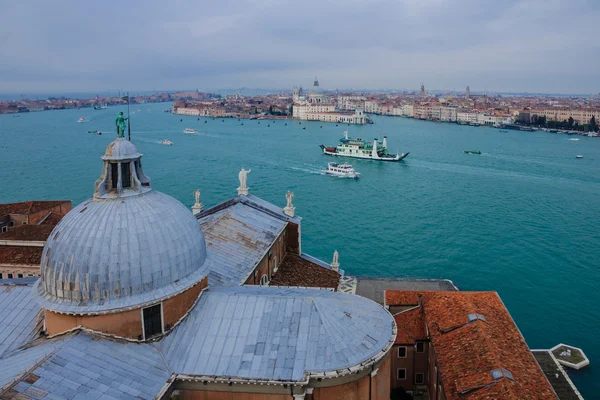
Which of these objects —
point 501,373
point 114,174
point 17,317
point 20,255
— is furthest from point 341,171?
point 17,317

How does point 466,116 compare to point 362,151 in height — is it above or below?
above

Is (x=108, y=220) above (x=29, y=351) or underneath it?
above

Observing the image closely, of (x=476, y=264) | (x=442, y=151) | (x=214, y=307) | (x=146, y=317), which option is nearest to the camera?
(x=146, y=317)

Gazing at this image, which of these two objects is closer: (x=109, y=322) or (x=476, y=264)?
(x=109, y=322)

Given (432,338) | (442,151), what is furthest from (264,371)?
(442,151)

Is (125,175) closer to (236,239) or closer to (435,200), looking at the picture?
(236,239)

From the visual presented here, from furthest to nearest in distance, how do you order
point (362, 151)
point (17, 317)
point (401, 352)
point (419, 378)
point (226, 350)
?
1. point (362, 151)
2. point (419, 378)
3. point (401, 352)
4. point (17, 317)
5. point (226, 350)

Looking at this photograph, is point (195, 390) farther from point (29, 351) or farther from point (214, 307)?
point (29, 351)

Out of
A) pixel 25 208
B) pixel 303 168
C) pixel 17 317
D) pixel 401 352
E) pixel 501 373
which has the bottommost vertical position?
pixel 401 352
